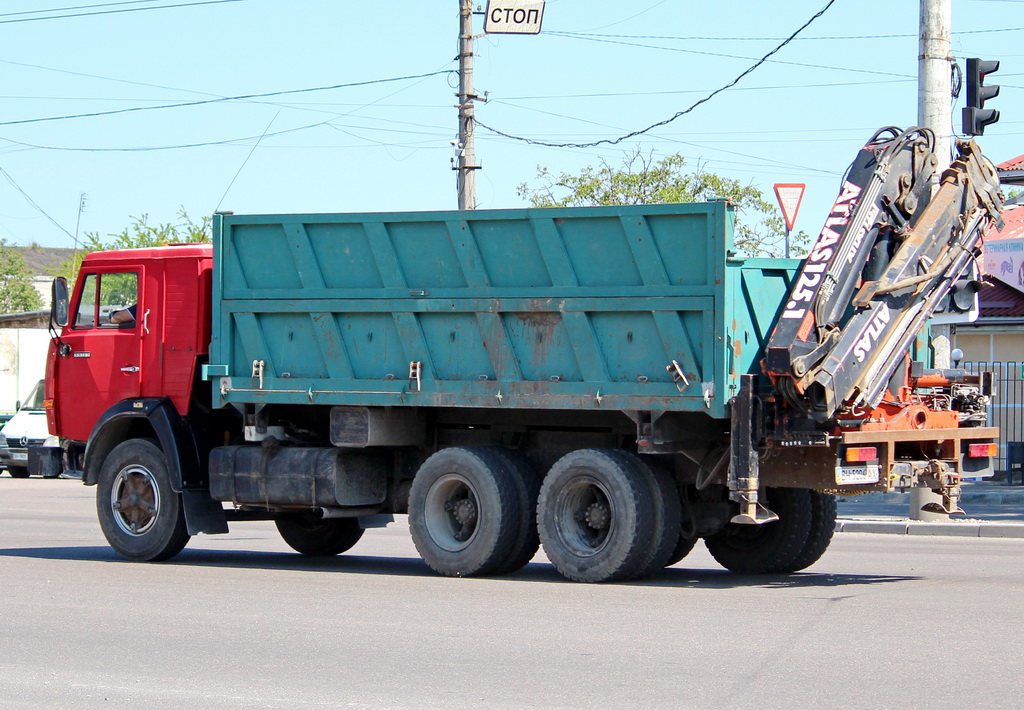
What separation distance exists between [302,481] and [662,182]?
3829 centimetres

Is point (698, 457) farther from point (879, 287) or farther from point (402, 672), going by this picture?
point (402, 672)

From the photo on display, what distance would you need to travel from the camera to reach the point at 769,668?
742cm

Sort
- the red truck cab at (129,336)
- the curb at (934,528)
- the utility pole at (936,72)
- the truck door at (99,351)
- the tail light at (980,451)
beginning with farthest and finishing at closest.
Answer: the utility pole at (936,72) → the curb at (934,528) → the truck door at (99,351) → the red truck cab at (129,336) → the tail light at (980,451)

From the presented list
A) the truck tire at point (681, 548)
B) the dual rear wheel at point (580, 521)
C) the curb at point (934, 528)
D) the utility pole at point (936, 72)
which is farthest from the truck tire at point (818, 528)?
the utility pole at point (936, 72)

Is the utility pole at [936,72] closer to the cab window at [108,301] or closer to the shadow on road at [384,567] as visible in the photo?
the shadow on road at [384,567]

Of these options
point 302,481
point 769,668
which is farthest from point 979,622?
point 302,481

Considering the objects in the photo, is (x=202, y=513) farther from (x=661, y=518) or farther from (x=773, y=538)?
(x=773, y=538)

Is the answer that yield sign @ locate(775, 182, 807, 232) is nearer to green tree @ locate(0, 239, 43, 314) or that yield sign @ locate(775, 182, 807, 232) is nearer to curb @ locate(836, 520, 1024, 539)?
curb @ locate(836, 520, 1024, 539)

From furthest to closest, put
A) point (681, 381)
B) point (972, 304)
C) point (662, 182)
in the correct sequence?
point (662, 182) → point (972, 304) → point (681, 381)

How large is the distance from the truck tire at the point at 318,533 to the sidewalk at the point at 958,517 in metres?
6.10

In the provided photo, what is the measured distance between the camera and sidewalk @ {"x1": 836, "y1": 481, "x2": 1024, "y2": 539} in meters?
16.1

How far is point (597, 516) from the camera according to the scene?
1122 cm

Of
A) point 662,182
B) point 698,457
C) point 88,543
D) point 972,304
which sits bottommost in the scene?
point 88,543

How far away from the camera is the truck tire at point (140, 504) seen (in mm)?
13008
